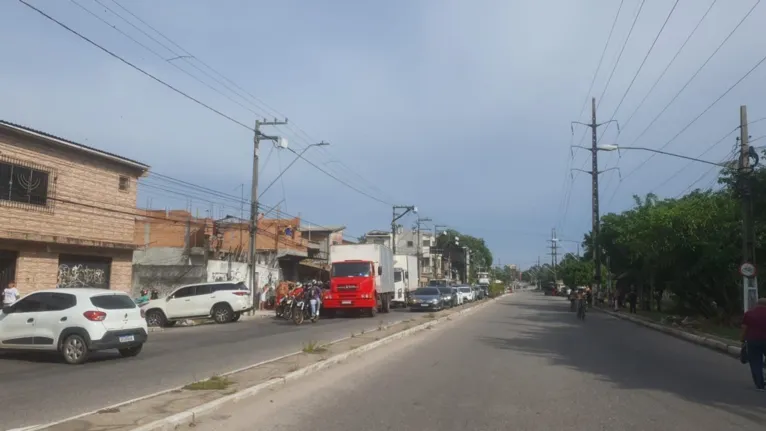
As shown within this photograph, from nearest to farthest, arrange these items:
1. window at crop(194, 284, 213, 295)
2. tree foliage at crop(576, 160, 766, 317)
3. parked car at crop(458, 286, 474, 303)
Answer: tree foliage at crop(576, 160, 766, 317) → window at crop(194, 284, 213, 295) → parked car at crop(458, 286, 474, 303)

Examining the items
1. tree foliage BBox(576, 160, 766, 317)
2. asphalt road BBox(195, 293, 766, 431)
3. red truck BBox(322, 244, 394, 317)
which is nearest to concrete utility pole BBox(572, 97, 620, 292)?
tree foliage BBox(576, 160, 766, 317)

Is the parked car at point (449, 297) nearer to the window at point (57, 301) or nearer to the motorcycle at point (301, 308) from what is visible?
the motorcycle at point (301, 308)

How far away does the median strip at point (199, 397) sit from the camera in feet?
22.8

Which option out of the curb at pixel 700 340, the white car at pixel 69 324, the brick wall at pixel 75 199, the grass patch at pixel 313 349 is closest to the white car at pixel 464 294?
the curb at pixel 700 340

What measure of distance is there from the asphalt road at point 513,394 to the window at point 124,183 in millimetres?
15785

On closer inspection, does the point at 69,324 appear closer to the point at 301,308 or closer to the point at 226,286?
the point at 301,308

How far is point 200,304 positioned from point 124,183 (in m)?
6.07

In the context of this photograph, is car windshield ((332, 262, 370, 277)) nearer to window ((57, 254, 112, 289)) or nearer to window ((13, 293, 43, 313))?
window ((57, 254, 112, 289))

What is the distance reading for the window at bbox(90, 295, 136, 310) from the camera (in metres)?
13.5

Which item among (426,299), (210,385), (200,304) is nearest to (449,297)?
(426,299)

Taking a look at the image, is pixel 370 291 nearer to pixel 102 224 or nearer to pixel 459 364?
pixel 102 224

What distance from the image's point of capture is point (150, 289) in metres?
34.2

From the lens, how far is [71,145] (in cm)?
2331

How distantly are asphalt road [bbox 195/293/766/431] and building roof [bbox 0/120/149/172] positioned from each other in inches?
584
